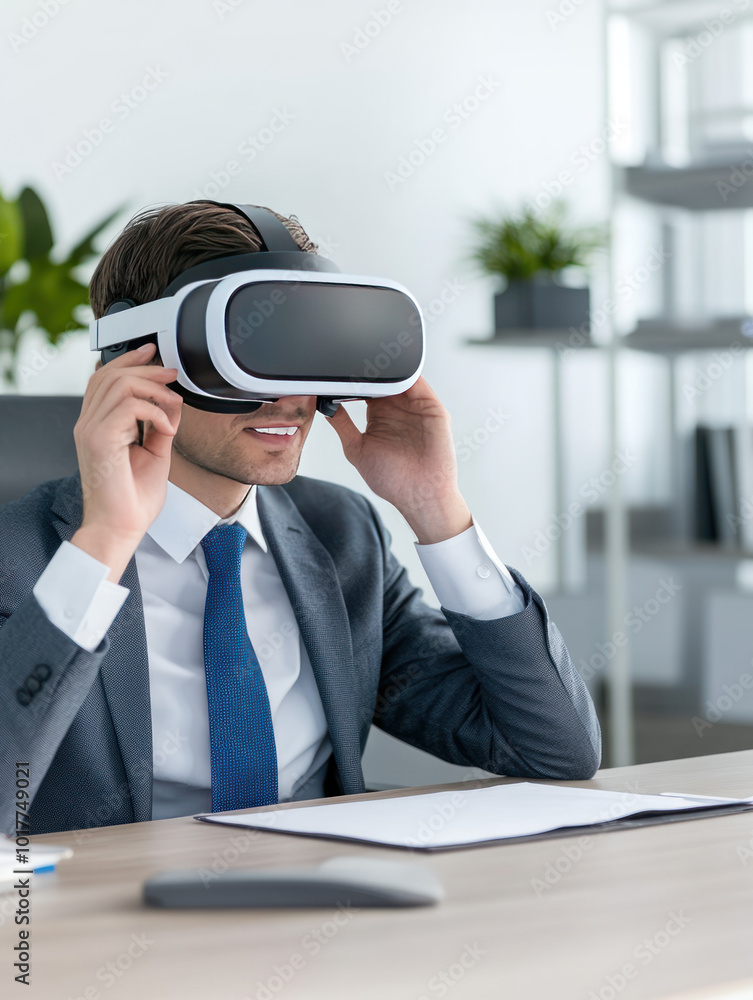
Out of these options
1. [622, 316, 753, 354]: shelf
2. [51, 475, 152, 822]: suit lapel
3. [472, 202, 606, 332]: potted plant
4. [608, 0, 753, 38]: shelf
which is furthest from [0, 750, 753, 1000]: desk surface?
[608, 0, 753, 38]: shelf

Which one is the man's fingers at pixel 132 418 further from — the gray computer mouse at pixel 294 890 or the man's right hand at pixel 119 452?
the gray computer mouse at pixel 294 890

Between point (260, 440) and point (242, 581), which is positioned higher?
point (260, 440)

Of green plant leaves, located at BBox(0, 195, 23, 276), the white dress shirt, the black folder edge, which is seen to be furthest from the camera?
green plant leaves, located at BBox(0, 195, 23, 276)

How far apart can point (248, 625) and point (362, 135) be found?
2.49 metres

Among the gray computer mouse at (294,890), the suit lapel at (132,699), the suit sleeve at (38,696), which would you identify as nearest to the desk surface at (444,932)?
the gray computer mouse at (294,890)

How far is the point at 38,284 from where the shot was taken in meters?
2.62

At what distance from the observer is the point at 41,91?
9.24 ft

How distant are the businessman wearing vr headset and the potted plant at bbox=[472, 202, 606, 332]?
209 centimetres

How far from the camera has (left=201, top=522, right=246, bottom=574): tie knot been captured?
1.23m

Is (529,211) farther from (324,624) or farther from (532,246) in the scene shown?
(324,624)

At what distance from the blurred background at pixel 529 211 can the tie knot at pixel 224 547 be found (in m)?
1.72

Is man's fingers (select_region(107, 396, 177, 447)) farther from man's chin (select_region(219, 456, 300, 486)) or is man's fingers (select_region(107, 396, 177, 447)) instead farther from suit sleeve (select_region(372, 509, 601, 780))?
suit sleeve (select_region(372, 509, 601, 780))

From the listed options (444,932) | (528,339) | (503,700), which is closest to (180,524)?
(503,700)

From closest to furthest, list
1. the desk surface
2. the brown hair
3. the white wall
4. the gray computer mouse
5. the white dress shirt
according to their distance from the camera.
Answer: the desk surface, the gray computer mouse, the white dress shirt, the brown hair, the white wall
